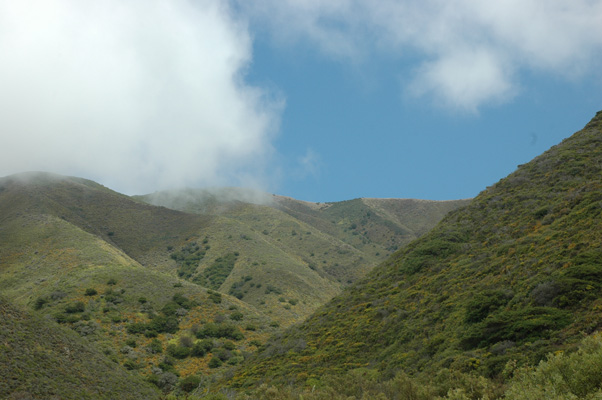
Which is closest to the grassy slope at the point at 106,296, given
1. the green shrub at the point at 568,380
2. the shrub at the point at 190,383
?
the shrub at the point at 190,383

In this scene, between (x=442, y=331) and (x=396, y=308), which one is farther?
(x=396, y=308)

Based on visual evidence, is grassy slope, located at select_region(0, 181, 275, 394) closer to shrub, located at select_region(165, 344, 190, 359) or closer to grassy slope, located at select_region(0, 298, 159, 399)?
shrub, located at select_region(165, 344, 190, 359)

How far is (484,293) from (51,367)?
25.9m

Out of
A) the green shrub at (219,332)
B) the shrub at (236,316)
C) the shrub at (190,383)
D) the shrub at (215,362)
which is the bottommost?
the shrub at (190,383)

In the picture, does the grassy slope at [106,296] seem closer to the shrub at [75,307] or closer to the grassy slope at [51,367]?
the shrub at [75,307]

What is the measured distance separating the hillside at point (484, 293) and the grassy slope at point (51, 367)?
358 inches

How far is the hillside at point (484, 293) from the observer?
16125 millimetres

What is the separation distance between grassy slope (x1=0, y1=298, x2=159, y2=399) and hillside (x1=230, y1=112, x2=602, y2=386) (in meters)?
9.09

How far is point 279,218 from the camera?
12975cm

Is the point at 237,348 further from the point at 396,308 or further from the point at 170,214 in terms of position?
the point at 170,214

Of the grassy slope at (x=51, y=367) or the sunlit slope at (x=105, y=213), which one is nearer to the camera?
the grassy slope at (x=51, y=367)

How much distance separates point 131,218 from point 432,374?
97273 mm

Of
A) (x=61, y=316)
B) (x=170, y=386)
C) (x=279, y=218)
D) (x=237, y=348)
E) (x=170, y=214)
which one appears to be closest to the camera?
(x=170, y=386)

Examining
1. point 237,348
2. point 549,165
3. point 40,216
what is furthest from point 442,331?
point 40,216
